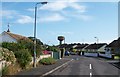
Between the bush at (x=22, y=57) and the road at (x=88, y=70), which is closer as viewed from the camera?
the road at (x=88, y=70)

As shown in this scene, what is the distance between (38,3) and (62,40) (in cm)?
9701

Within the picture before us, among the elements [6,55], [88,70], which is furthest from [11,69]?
[88,70]

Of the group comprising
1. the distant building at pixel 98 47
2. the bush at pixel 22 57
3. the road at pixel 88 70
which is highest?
the distant building at pixel 98 47

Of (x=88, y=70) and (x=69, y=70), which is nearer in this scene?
(x=69, y=70)

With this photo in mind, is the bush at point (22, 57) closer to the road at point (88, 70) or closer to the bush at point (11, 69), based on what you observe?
the bush at point (11, 69)

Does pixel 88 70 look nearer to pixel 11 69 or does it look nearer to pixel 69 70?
pixel 69 70

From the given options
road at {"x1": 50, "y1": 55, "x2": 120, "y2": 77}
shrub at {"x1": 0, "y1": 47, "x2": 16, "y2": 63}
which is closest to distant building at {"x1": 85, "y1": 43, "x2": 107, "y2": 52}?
road at {"x1": 50, "y1": 55, "x2": 120, "y2": 77}

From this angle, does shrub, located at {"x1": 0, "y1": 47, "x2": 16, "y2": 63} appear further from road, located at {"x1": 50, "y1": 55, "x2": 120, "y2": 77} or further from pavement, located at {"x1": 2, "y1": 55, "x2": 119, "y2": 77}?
road, located at {"x1": 50, "y1": 55, "x2": 120, "y2": 77}

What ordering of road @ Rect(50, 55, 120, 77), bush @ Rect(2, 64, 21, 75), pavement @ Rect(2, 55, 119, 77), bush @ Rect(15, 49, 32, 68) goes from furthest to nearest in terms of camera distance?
bush @ Rect(15, 49, 32, 68), road @ Rect(50, 55, 120, 77), pavement @ Rect(2, 55, 119, 77), bush @ Rect(2, 64, 21, 75)

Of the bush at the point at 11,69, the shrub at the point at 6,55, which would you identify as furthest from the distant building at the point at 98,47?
the shrub at the point at 6,55

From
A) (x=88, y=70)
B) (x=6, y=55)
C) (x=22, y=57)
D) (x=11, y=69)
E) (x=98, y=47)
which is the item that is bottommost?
(x=88, y=70)

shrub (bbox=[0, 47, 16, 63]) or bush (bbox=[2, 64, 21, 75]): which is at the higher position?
shrub (bbox=[0, 47, 16, 63])

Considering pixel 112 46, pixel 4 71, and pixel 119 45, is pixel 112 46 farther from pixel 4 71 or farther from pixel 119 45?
pixel 4 71

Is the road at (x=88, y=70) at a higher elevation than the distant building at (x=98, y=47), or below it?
below
